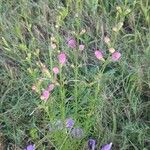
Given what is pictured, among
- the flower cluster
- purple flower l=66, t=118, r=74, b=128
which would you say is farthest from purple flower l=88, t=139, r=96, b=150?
purple flower l=66, t=118, r=74, b=128

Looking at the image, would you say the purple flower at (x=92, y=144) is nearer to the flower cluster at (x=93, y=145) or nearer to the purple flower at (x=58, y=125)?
the flower cluster at (x=93, y=145)

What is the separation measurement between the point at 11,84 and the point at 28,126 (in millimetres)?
243

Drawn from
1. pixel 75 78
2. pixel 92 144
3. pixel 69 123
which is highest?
pixel 75 78

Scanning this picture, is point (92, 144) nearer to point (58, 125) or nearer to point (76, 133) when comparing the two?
point (76, 133)

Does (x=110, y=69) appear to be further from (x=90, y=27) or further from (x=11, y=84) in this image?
(x=11, y=84)

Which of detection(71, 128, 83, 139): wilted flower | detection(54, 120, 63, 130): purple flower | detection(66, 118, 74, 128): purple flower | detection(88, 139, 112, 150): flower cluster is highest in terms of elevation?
detection(54, 120, 63, 130): purple flower

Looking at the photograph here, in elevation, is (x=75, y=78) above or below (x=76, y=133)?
above

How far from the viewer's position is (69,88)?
198 centimetres

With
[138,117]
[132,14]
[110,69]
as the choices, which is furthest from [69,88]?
[132,14]

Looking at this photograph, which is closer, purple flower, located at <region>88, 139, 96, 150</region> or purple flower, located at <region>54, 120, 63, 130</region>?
purple flower, located at <region>54, 120, 63, 130</region>

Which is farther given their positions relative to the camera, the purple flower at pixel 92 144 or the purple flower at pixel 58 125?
the purple flower at pixel 92 144

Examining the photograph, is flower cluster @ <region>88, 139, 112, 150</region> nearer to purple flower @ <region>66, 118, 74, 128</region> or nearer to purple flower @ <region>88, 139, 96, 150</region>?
purple flower @ <region>88, 139, 96, 150</region>

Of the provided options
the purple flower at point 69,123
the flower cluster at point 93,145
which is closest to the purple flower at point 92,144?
the flower cluster at point 93,145

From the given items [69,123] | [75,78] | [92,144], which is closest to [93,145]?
[92,144]
